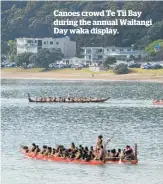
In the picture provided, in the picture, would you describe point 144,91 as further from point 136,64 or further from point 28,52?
point 28,52

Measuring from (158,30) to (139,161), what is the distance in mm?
133454

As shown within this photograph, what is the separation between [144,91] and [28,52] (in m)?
65.8

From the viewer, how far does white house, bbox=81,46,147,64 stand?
18575 centimetres

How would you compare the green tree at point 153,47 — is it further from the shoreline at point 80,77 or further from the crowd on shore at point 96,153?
the crowd on shore at point 96,153

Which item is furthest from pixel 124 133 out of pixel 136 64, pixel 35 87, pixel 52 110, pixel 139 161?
pixel 136 64

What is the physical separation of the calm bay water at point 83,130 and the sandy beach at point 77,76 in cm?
1927

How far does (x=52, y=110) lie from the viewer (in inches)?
3853

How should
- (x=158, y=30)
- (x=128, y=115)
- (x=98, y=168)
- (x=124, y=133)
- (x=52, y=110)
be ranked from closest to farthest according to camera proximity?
(x=98, y=168), (x=124, y=133), (x=128, y=115), (x=52, y=110), (x=158, y=30)

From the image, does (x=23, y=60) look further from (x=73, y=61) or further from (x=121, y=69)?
(x=121, y=69)

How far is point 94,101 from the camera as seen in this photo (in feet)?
350

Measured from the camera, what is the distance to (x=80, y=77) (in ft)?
550

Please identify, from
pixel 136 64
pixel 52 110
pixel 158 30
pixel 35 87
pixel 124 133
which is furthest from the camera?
pixel 158 30

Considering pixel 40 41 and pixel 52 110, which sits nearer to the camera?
pixel 52 110

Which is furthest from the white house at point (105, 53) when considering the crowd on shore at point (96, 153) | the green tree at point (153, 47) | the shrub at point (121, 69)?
the crowd on shore at point (96, 153)
